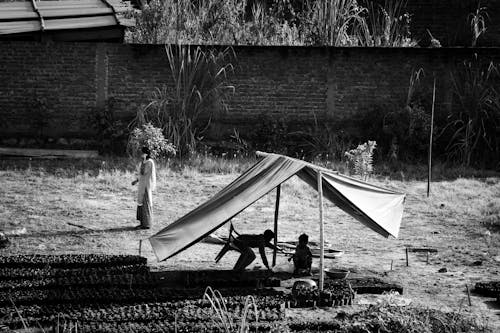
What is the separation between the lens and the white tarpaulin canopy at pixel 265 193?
11.2 m

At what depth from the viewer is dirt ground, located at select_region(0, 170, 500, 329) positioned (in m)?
12.4

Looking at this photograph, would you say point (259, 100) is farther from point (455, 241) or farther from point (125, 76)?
point (455, 241)

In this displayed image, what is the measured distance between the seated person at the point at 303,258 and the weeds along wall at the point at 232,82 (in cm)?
796

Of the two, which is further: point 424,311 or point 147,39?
point 147,39

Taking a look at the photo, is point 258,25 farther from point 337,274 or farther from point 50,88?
point 337,274

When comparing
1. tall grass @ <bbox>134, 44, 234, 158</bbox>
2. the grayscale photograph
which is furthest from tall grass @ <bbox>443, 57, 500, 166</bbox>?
tall grass @ <bbox>134, 44, 234, 158</bbox>

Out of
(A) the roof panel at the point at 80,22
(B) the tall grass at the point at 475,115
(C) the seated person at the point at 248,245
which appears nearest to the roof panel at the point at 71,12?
(A) the roof panel at the point at 80,22

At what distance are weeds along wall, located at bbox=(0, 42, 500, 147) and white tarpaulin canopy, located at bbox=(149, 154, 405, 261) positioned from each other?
25.7ft

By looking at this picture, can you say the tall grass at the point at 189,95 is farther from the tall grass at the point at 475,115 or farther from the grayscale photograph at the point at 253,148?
the tall grass at the point at 475,115

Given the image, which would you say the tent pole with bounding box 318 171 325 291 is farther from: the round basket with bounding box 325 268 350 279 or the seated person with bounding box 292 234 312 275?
the seated person with bounding box 292 234 312 275

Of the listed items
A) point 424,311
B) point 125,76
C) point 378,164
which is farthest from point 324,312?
point 125,76

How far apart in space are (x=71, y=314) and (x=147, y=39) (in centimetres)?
1155

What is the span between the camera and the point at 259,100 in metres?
19.8

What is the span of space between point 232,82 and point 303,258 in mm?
8352
